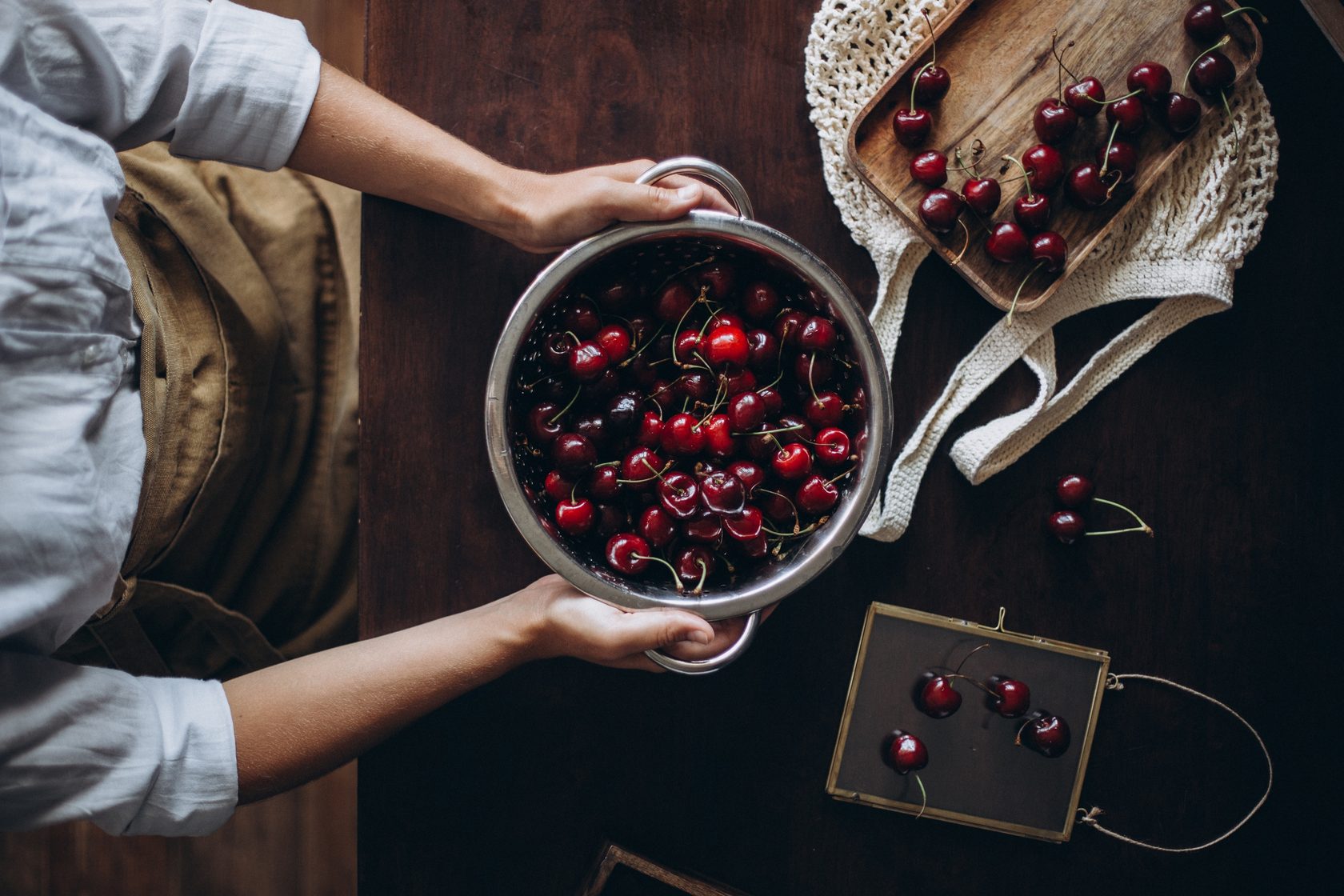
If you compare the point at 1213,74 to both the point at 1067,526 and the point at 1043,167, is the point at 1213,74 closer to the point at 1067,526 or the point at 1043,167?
the point at 1043,167

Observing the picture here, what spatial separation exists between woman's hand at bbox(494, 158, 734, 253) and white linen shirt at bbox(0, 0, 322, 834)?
0.61 ft

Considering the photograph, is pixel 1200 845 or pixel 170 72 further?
pixel 1200 845

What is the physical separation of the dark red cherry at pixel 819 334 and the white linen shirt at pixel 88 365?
448 mm

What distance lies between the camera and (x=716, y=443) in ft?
2.24

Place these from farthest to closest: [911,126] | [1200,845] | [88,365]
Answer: [1200,845], [911,126], [88,365]

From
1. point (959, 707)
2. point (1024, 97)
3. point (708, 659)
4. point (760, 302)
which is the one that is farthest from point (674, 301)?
point (959, 707)

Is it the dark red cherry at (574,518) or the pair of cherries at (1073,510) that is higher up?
the pair of cherries at (1073,510)

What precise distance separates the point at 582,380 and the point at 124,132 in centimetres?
42

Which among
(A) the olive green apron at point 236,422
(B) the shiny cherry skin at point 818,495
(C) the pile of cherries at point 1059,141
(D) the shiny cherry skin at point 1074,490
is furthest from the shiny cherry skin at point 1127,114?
(A) the olive green apron at point 236,422

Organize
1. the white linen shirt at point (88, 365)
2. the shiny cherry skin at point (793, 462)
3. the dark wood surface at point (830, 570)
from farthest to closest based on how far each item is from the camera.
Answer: the dark wood surface at point (830, 570)
the shiny cherry skin at point (793, 462)
the white linen shirt at point (88, 365)

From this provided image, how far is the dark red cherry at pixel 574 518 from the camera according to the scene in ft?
2.19

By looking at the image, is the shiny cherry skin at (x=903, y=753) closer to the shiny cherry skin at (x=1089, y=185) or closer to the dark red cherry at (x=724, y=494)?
the dark red cherry at (x=724, y=494)

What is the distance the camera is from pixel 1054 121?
748 millimetres

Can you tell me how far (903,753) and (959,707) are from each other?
76 millimetres
